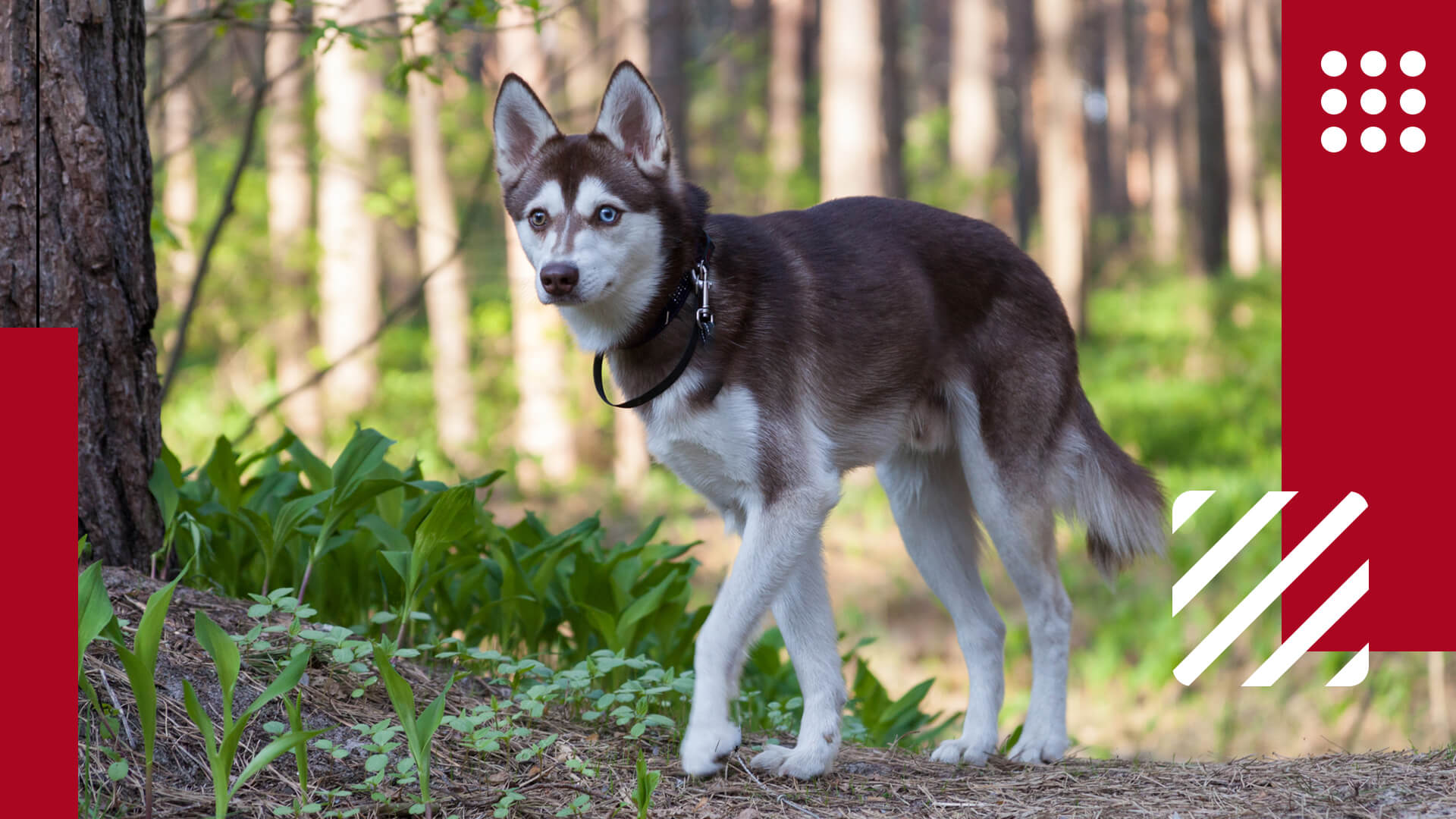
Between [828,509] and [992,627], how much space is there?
41.0 inches

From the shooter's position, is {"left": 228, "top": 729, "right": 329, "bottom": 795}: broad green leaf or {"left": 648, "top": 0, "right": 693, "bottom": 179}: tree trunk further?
{"left": 648, "top": 0, "right": 693, "bottom": 179}: tree trunk

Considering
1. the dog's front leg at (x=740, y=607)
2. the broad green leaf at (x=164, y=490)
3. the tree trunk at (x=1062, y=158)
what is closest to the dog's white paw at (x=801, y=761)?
the dog's front leg at (x=740, y=607)

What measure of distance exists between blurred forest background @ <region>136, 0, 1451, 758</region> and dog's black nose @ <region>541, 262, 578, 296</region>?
1.62 m

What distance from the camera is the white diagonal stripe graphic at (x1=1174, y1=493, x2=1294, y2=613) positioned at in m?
8.09

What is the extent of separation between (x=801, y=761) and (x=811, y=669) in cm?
27

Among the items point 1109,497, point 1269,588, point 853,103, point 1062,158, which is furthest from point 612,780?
point 1062,158

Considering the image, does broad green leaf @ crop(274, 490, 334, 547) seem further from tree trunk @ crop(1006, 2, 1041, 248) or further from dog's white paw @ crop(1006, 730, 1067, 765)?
tree trunk @ crop(1006, 2, 1041, 248)

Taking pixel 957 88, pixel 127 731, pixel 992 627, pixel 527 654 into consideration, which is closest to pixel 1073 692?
pixel 992 627

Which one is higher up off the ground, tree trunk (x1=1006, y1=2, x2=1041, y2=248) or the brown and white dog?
tree trunk (x1=1006, y1=2, x2=1041, y2=248)

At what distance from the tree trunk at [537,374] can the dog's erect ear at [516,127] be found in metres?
7.77

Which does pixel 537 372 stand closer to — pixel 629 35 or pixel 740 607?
pixel 629 35

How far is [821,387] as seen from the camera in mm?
3586

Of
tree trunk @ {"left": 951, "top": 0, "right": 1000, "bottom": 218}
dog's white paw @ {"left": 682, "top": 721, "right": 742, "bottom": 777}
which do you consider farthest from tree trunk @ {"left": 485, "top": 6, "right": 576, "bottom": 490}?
dog's white paw @ {"left": 682, "top": 721, "right": 742, "bottom": 777}

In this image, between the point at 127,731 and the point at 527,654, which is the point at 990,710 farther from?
the point at 127,731
